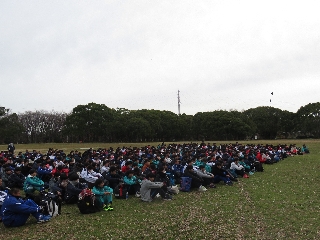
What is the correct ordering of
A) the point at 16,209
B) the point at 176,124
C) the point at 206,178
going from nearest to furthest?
the point at 16,209, the point at 206,178, the point at 176,124

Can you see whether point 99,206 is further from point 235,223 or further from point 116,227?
point 235,223

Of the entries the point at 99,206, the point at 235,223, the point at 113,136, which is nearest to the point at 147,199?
the point at 99,206

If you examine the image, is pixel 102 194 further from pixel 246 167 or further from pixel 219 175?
pixel 246 167

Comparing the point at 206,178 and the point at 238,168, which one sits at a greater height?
the point at 238,168

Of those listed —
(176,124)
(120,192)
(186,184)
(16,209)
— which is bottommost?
(120,192)

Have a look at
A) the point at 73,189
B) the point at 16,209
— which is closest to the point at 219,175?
the point at 73,189

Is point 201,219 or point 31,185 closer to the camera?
point 201,219

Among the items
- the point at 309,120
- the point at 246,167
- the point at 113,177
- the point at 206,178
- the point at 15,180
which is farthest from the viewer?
the point at 309,120

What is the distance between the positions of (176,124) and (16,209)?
7061cm

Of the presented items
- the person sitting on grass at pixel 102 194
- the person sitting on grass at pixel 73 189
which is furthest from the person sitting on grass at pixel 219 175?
the person sitting on grass at pixel 73 189

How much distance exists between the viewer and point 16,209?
28.8 feet

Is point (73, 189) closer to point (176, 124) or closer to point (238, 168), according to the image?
point (238, 168)

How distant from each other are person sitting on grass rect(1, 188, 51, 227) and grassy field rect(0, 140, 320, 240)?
221mm

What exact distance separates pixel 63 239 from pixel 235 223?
4.74 meters
